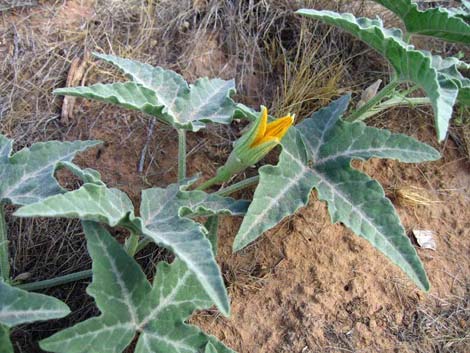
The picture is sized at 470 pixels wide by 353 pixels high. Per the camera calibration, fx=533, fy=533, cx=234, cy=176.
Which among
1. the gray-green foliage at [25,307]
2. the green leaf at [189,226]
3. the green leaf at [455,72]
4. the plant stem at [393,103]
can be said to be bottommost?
the gray-green foliage at [25,307]

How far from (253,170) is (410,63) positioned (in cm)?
67

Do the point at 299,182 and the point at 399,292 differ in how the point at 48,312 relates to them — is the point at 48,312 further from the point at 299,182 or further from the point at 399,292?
the point at 399,292

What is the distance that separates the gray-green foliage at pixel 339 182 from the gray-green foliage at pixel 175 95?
262 mm

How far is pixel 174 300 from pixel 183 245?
0.83 ft

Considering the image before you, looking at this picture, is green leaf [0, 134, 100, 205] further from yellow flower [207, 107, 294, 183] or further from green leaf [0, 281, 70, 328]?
yellow flower [207, 107, 294, 183]

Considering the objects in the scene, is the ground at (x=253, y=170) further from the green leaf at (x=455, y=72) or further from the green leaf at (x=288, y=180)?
the green leaf at (x=455, y=72)

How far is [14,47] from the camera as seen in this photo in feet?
6.96

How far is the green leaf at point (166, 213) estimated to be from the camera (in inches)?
45.8

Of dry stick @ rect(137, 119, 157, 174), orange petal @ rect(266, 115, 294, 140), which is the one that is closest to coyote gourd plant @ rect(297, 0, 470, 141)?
orange petal @ rect(266, 115, 294, 140)

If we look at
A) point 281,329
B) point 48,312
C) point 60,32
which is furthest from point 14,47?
point 281,329

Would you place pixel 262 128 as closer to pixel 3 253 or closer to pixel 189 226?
pixel 189 226

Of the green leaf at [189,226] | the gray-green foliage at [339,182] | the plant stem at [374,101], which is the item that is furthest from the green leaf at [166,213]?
the plant stem at [374,101]

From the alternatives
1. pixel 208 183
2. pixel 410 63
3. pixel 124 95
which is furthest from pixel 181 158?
pixel 410 63

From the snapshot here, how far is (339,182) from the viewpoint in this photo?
1580mm
